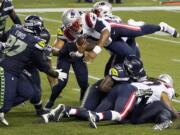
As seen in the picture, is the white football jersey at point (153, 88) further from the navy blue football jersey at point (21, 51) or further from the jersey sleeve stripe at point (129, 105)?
the navy blue football jersey at point (21, 51)

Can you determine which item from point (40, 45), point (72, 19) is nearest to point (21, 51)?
point (40, 45)

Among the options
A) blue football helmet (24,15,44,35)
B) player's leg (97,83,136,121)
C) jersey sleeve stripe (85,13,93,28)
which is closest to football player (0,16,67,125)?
blue football helmet (24,15,44,35)

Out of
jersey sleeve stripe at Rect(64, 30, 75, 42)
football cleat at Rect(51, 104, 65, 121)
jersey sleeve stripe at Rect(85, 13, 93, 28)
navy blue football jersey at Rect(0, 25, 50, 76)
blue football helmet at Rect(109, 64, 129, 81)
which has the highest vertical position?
jersey sleeve stripe at Rect(85, 13, 93, 28)

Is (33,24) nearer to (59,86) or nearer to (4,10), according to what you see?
(59,86)

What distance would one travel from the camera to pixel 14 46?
353 inches

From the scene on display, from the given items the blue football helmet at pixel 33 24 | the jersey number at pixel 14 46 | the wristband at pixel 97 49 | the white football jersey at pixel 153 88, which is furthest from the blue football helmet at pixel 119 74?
the jersey number at pixel 14 46

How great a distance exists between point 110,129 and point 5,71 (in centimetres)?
167

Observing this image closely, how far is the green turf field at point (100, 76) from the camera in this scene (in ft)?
28.3

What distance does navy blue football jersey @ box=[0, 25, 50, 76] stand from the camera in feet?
29.3

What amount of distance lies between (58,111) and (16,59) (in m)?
0.92

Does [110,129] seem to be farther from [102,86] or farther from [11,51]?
A: [11,51]

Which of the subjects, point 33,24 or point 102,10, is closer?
point 33,24

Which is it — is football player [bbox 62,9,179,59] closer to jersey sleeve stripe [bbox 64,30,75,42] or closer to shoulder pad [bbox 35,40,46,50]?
jersey sleeve stripe [bbox 64,30,75,42]

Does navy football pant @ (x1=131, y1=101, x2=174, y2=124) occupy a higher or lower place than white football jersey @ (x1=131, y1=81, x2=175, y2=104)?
lower
